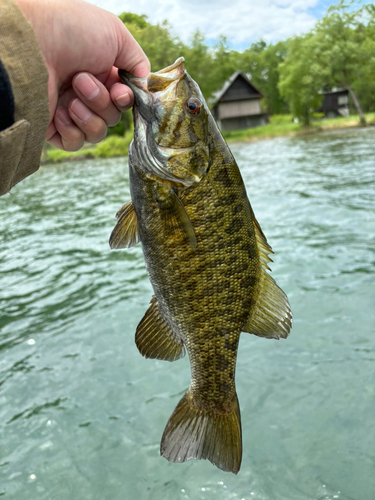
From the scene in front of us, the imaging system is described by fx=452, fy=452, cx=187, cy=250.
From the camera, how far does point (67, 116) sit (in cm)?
314

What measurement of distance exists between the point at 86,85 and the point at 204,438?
219 cm

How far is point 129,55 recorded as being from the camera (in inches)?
114

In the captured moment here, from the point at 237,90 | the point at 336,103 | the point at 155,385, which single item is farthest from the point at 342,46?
the point at 155,385

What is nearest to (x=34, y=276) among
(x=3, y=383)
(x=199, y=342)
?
(x=3, y=383)

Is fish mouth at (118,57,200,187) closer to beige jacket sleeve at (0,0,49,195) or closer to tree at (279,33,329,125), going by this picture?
beige jacket sleeve at (0,0,49,195)

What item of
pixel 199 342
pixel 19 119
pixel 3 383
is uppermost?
pixel 19 119

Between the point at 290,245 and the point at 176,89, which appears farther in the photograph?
the point at 290,245

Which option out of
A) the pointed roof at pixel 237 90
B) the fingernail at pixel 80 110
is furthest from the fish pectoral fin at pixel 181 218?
the pointed roof at pixel 237 90

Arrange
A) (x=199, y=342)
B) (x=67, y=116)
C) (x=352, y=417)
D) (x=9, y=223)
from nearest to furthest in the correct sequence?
1. (x=199, y=342)
2. (x=67, y=116)
3. (x=352, y=417)
4. (x=9, y=223)

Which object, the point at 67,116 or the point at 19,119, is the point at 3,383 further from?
the point at 19,119

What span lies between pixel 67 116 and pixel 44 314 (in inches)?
220

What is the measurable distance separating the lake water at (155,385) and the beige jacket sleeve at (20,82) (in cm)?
343

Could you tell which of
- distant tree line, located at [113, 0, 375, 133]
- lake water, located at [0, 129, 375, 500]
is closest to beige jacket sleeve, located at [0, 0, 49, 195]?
lake water, located at [0, 129, 375, 500]

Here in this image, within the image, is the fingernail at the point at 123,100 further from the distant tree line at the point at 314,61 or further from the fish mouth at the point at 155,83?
the distant tree line at the point at 314,61
